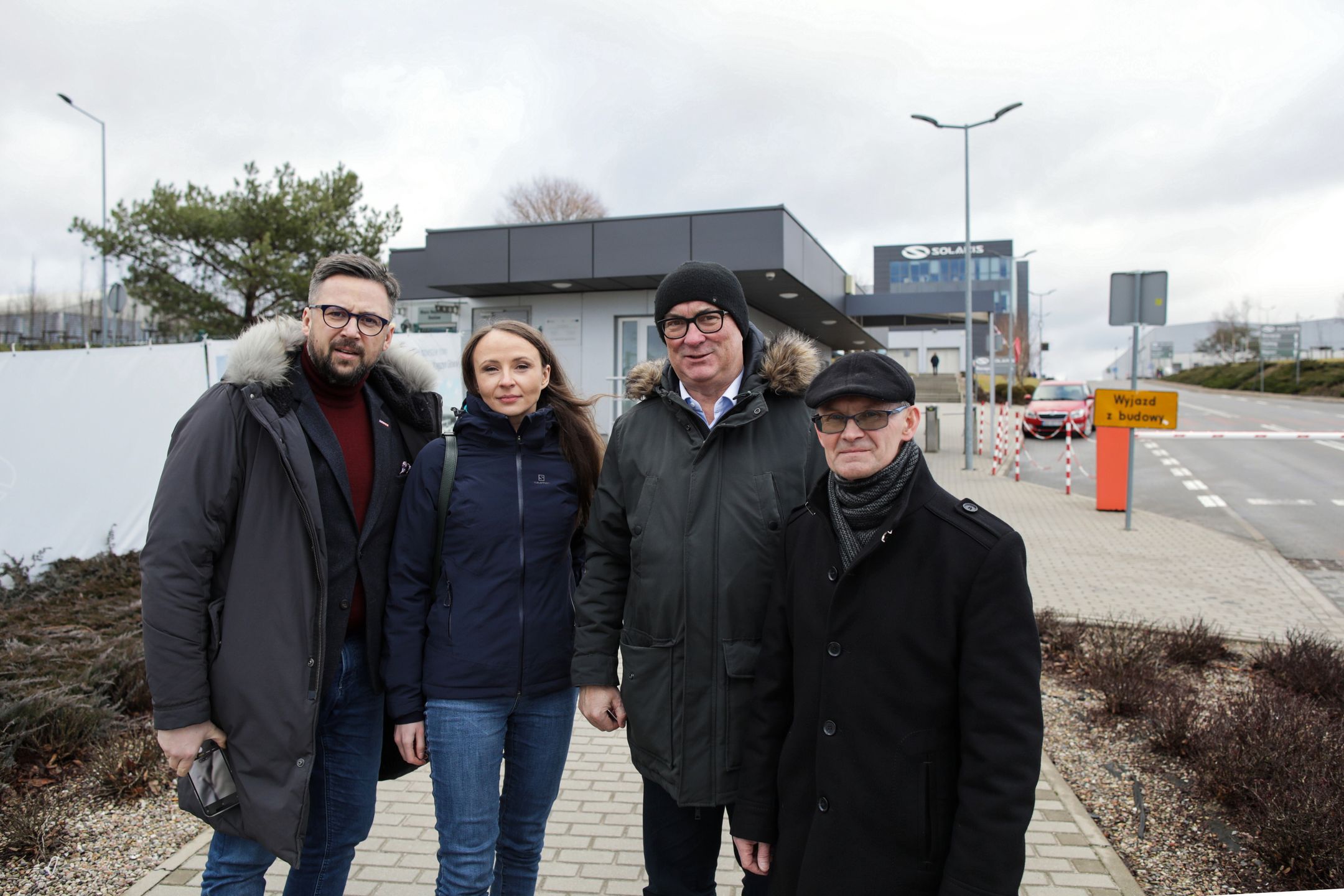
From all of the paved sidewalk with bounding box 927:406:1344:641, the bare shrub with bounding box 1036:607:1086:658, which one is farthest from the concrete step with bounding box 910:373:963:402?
the bare shrub with bounding box 1036:607:1086:658

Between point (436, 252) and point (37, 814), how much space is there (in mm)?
13192

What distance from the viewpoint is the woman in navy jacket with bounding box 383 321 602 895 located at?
2.35 m

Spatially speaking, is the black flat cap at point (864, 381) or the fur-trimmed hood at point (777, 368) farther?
the fur-trimmed hood at point (777, 368)

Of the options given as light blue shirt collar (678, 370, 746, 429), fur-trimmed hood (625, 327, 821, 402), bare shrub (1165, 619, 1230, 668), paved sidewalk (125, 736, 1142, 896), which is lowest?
paved sidewalk (125, 736, 1142, 896)

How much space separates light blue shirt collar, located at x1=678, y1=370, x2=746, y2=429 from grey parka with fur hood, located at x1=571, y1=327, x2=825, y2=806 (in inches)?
1.0

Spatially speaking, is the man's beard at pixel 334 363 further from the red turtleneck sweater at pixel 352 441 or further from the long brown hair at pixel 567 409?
the long brown hair at pixel 567 409

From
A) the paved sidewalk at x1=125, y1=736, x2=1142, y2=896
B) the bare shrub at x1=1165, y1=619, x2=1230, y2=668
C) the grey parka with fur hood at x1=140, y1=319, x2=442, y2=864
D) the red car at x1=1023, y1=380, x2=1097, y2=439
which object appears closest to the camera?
the grey parka with fur hood at x1=140, y1=319, x2=442, y2=864

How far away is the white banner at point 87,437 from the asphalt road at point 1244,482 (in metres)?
11.7

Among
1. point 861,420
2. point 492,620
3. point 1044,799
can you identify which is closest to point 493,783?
point 492,620

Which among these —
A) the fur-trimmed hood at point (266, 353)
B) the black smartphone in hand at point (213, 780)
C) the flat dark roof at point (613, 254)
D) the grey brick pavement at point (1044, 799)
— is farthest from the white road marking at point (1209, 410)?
the black smartphone in hand at point (213, 780)

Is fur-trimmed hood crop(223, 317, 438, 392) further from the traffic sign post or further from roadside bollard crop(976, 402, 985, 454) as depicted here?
roadside bollard crop(976, 402, 985, 454)

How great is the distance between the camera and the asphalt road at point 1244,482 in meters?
10.9

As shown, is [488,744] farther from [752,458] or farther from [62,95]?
[62,95]

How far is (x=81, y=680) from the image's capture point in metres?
4.49
